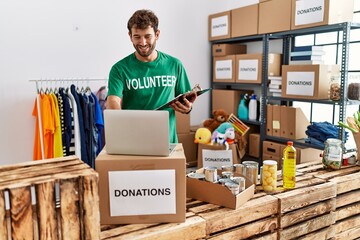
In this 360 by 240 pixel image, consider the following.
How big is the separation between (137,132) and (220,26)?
3.05 meters

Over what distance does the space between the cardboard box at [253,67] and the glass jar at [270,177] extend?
203cm

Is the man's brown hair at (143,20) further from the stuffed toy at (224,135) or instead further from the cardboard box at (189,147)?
the cardboard box at (189,147)

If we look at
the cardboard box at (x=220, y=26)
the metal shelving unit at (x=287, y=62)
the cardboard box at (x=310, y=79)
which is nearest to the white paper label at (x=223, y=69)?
the metal shelving unit at (x=287, y=62)

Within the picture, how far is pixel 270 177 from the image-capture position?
1.69 meters

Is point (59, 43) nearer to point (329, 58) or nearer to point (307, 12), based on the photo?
point (307, 12)

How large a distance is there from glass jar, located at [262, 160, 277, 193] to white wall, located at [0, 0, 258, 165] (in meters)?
2.37

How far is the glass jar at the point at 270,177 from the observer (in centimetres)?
169

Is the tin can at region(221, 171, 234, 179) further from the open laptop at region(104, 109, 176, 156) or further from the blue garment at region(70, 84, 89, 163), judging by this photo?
the blue garment at region(70, 84, 89, 163)

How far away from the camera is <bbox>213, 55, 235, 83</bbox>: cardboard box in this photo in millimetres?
3954

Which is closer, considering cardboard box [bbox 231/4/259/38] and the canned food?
the canned food

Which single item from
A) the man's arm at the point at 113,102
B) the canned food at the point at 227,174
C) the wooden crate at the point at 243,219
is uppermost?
the man's arm at the point at 113,102

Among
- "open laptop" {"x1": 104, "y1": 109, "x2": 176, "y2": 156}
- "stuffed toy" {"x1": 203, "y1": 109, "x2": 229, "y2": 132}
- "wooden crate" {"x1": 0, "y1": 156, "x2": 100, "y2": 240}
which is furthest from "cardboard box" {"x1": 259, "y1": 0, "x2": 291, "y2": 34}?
"wooden crate" {"x1": 0, "y1": 156, "x2": 100, "y2": 240}

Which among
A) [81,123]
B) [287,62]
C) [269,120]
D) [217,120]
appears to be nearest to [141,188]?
[81,123]

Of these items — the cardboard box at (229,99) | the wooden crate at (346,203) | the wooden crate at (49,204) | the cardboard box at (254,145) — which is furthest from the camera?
the cardboard box at (229,99)
